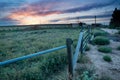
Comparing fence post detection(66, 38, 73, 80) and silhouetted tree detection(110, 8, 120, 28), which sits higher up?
silhouetted tree detection(110, 8, 120, 28)

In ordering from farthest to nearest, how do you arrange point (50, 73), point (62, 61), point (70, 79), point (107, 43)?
point (107, 43), point (62, 61), point (50, 73), point (70, 79)

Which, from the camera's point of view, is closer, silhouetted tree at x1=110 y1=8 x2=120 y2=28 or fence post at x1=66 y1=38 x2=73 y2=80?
fence post at x1=66 y1=38 x2=73 y2=80

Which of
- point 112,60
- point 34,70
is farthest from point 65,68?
point 112,60

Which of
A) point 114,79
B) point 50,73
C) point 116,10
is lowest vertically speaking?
point 114,79

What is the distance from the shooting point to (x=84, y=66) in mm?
5586

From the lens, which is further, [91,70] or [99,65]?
[99,65]

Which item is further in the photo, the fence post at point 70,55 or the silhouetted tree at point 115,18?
the silhouetted tree at point 115,18

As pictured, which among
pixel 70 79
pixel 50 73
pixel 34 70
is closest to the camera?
pixel 70 79

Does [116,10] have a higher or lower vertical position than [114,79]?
higher

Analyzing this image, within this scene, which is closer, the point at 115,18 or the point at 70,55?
the point at 70,55

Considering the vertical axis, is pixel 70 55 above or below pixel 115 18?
below

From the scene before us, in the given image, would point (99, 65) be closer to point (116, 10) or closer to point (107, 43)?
point (107, 43)

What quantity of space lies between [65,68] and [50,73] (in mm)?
685

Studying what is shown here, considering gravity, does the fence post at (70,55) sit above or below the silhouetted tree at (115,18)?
below
